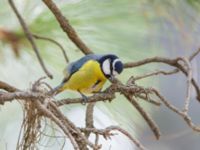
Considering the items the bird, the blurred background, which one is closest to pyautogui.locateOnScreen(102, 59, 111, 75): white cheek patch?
the bird

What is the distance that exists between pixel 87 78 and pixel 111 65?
58mm

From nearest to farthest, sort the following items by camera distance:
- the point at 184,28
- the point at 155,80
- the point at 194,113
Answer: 1. the point at 184,28
2. the point at 155,80
3. the point at 194,113

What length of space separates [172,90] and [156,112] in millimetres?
70

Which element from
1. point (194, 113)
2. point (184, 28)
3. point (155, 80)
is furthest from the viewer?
point (194, 113)

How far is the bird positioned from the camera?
2.10ft

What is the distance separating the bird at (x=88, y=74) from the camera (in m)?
0.64

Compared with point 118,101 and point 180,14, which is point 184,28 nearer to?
point 180,14

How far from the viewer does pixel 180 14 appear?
0.71 meters

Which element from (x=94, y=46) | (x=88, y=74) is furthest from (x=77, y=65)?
(x=94, y=46)

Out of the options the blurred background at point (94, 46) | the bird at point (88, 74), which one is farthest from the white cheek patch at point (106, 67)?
the blurred background at point (94, 46)

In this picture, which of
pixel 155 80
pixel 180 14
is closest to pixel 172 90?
pixel 155 80

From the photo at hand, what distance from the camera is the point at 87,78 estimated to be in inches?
25.9

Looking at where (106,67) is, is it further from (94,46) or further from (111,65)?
(94,46)

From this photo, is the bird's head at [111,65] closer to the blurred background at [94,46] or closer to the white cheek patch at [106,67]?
the white cheek patch at [106,67]
